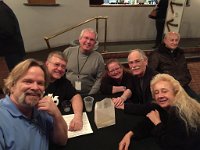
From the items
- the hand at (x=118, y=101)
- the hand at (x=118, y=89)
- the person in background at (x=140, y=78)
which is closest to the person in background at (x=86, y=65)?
the hand at (x=118, y=89)

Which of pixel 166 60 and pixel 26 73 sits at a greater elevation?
pixel 26 73

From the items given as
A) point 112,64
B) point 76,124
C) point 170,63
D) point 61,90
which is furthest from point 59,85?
point 170,63

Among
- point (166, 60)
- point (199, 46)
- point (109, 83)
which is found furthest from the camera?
point (199, 46)

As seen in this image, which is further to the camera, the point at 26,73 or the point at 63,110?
the point at 63,110

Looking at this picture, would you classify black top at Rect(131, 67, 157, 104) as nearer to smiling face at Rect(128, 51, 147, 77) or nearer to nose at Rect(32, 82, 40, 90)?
smiling face at Rect(128, 51, 147, 77)

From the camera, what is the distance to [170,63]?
2932 mm

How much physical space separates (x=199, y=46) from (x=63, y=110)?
14.6ft

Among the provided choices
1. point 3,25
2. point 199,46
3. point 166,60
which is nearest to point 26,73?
point 3,25

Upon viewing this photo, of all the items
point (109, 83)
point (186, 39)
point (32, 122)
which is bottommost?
point (186, 39)

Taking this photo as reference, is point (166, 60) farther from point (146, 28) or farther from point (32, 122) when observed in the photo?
point (146, 28)

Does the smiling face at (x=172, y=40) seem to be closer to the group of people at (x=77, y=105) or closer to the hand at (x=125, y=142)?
the group of people at (x=77, y=105)

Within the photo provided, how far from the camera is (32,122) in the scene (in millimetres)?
1260

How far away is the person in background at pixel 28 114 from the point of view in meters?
1.16

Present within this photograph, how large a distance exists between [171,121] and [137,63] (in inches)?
34.4
